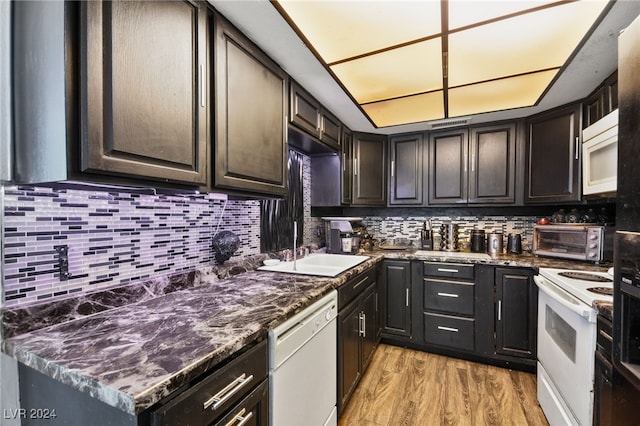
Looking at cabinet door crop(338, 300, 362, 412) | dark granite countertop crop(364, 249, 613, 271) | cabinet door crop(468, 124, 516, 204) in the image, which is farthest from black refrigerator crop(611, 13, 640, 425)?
cabinet door crop(468, 124, 516, 204)

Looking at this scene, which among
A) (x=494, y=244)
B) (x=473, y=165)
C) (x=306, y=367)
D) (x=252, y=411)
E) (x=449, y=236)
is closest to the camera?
(x=252, y=411)

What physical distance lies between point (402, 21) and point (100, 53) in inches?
47.7

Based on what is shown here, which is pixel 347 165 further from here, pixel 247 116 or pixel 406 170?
pixel 247 116

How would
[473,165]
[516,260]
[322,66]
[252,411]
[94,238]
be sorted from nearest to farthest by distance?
[252,411]
[94,238]
[322,66]
[516,260]
[473,165]

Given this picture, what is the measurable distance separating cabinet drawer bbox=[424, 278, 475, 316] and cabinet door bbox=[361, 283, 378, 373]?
495mm

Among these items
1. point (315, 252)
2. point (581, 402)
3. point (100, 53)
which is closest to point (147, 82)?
point (100, 53)

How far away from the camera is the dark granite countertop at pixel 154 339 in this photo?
61 cm

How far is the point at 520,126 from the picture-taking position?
2529 millimetres

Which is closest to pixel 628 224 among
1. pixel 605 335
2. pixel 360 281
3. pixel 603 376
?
pixel 605 335

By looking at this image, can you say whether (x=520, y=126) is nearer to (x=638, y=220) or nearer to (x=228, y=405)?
(x=638, y=220)

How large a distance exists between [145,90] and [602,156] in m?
2.37

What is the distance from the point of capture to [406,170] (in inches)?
118

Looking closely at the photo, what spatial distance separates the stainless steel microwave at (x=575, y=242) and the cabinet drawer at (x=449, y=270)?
64cm

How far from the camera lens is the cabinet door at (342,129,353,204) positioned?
2.74 metres
